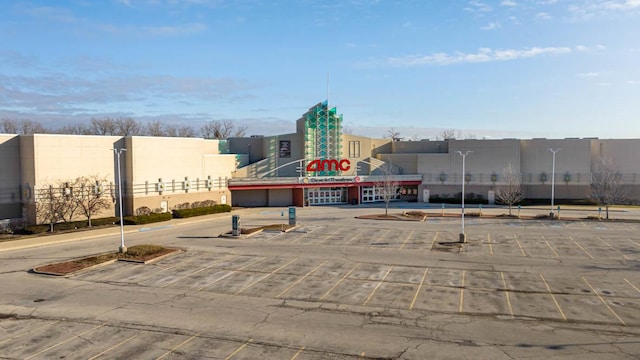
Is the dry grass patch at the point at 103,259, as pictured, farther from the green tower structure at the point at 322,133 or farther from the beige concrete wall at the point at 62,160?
the green tower structure at the point at 322,133

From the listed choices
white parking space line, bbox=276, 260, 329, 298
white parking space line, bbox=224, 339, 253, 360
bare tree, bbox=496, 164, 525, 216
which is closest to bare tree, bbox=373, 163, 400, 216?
bare tree, bbox=496, 164, 525, 216

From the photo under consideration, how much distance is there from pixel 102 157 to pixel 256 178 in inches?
767

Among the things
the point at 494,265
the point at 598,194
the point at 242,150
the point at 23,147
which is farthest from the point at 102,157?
the point at 598,194

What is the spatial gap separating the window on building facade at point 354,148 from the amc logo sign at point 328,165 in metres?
3.20

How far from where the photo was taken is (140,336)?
17453mm

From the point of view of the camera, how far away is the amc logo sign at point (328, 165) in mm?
61531

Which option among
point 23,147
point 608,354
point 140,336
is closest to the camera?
point 608,354

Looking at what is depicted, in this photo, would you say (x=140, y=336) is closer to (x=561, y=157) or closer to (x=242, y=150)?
(x=242, y=150)

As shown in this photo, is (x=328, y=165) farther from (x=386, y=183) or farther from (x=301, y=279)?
(x=301, y=279)

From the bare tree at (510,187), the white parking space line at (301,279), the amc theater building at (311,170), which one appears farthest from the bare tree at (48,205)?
the bare tree at (510,187)

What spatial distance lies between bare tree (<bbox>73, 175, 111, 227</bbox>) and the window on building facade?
104 feet

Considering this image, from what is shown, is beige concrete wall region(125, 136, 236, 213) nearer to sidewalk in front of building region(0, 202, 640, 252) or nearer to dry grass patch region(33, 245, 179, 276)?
sidewalk in front of building region(0, 202, 640, 252)

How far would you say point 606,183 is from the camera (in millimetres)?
54219

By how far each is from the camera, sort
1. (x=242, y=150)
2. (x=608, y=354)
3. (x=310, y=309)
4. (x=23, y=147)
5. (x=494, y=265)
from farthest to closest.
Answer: (x=242, y=150) → (x=23, y=147) → (x=494, y=265) → (x=310, y=309) → (x=608, y=354)
